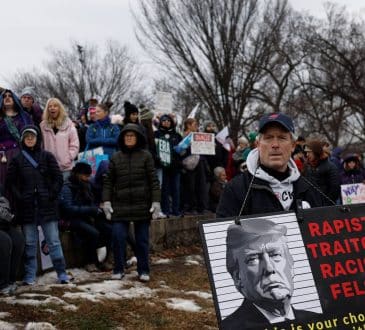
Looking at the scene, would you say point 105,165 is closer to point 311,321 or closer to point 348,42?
point 311,321

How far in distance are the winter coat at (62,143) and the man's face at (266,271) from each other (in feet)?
18.9

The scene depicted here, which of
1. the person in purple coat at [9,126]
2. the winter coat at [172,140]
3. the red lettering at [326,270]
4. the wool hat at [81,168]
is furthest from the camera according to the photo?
the winter coat at [172,140]

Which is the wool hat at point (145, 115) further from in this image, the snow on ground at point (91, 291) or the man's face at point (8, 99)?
the snow on ground at point (91, 291)

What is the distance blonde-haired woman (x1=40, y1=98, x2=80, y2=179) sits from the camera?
780cm

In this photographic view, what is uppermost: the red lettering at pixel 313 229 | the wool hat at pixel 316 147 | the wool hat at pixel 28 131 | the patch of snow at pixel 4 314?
the wool hat at pixel 28 131

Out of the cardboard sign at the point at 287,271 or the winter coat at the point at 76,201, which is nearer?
the cardboard sign at the point at 287,271

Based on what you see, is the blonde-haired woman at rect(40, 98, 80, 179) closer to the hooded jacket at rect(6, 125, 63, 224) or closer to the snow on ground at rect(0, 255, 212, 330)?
the hooded jacket at rect(6, 125, 63, 224)

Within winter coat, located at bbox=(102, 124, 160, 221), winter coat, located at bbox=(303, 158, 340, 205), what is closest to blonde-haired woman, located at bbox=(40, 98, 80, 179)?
winter coat, located at bbox=(102, 124, 160, 221)

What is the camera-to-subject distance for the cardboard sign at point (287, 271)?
7.55ft

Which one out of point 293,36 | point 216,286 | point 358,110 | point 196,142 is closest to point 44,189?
point 196,142

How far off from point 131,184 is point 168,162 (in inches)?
96.7

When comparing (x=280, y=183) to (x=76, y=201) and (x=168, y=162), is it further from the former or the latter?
(x=168, y=162)

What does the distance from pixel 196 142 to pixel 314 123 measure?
24.3 m

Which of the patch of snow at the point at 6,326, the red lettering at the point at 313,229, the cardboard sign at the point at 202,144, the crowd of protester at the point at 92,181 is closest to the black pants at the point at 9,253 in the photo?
the crowd of protester at the point at 92,181
